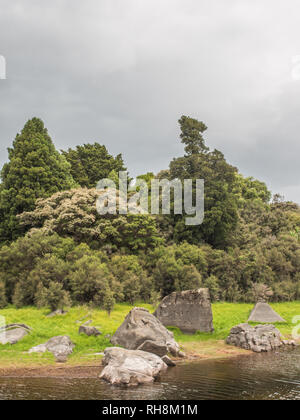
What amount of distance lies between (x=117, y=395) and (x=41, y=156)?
26.1 m

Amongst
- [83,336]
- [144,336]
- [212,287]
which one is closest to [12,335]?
[83,336]

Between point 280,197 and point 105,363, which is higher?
point 280,197

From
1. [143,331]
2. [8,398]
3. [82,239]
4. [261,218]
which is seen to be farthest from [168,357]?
[261,218]

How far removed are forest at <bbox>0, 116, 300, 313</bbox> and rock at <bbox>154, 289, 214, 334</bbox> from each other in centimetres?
369

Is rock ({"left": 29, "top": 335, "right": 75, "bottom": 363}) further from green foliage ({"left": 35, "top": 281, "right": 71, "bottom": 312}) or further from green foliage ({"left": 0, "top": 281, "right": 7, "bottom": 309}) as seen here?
green foliage ({"left": 0, "top": 281, "right": 7, "bottom": 309})

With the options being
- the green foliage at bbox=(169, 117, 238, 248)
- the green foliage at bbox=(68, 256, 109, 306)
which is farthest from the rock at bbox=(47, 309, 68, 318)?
the green foliage at bbox=(169, 117, 238, 248)

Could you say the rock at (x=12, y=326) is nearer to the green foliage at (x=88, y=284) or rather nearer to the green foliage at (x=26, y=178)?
the green foliage at (x=88, y=284)

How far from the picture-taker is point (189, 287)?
87.1 feet

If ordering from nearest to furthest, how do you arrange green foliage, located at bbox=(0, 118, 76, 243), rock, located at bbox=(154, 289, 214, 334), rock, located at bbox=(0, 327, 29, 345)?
rock, located at bbox=(0, 327, 29, 345) < rock, located at bbox=(154, 289, 214, 334) < green foliage, located at bbox=(0, 118, 76, 243)

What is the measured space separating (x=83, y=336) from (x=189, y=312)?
6246 mm

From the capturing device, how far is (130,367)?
41.3 feet

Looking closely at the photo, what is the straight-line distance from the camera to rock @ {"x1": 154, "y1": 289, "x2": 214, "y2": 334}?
2014 cm

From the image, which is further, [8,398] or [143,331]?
[143,331]
